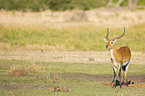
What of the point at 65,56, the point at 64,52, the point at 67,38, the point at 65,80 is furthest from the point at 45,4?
the point at 65,80

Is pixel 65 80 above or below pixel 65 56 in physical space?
below

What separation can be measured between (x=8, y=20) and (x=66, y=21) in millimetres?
5897

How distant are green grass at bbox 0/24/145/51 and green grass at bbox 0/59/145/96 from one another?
5467 millimetres

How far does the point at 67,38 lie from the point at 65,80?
1265cm

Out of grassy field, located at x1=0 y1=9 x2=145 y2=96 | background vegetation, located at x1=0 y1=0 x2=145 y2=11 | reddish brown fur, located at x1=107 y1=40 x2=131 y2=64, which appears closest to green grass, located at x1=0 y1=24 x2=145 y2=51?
grassy field, located at x1=0 y1=9 x2=145 y2=96

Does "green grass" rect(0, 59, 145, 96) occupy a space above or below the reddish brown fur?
below

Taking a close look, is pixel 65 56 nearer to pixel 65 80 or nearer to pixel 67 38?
pixel 65 80

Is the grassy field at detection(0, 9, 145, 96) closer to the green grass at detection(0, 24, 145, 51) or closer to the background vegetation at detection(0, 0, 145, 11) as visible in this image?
the green grass at detection(0, 24, 145, 51)

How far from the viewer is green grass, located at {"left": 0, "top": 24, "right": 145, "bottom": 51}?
21.5 meters

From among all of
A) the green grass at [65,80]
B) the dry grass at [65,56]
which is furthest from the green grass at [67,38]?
the green grass at [65,80]

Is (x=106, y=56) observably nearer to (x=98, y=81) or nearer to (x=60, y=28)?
(x=98, y=81)

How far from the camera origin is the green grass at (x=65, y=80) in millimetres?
9367

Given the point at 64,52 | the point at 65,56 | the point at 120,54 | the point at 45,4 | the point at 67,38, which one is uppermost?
the point at 45,4

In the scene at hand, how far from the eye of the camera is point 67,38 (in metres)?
24.3
